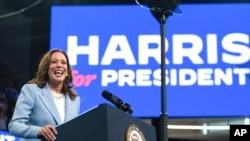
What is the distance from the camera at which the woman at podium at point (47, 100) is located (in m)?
1.67

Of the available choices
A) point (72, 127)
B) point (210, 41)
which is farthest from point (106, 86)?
point (72, 127)

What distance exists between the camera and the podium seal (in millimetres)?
1442

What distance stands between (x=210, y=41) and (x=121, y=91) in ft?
2.51

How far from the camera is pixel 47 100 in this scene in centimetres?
171

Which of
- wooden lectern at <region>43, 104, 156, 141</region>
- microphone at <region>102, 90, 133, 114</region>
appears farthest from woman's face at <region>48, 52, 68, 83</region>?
wooden lectern at <region>43, 104, 156, 141</region>

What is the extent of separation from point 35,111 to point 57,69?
0.15 m

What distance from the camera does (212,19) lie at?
4113 mm

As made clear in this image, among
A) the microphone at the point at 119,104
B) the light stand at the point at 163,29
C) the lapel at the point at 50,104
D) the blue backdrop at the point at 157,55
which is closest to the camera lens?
the microphone at the point at 119,104

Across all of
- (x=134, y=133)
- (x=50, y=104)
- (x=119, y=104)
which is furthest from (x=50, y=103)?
(x=134, y=133)

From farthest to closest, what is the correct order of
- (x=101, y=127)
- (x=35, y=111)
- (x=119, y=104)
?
(x=35, y=111)
(x=119, y=104)
(x=101, y=127)

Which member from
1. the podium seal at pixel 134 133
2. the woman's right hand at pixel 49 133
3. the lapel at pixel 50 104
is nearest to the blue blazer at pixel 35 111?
the lapel at pixel 50 104

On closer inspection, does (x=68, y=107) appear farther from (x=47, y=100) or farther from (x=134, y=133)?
(x=134, y=133)

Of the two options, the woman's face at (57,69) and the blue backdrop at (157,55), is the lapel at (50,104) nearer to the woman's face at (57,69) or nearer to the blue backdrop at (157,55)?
the woman's face at (57,69)

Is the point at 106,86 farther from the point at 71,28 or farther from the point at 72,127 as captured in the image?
the point at 72,127
